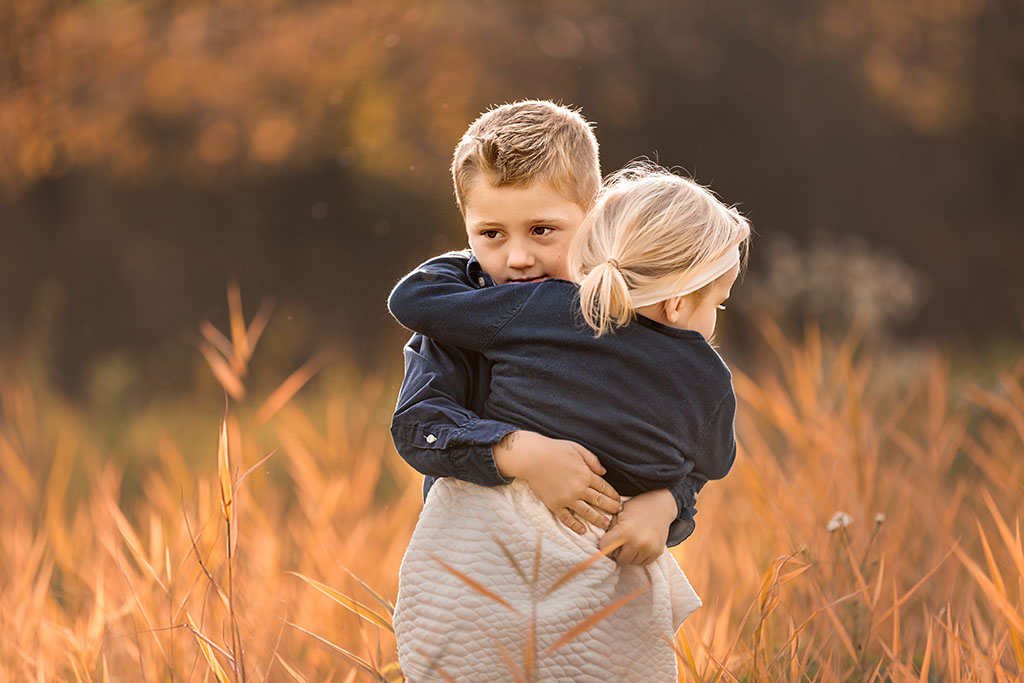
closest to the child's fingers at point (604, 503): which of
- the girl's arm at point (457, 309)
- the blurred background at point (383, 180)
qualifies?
the girl's arm at point (457, 309)

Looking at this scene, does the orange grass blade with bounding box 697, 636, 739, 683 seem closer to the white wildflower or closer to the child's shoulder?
the white wildflower

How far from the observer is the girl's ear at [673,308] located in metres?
1.39

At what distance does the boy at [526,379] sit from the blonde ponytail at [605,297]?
5.6 inches

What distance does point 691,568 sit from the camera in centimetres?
244

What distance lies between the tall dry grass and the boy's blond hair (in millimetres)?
510

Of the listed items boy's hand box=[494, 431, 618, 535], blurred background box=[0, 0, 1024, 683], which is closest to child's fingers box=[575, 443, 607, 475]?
boy's hand box=[494, 431, 618, 535]

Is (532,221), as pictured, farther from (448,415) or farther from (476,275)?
(448,415)

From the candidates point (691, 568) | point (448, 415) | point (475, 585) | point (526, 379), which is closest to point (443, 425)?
point (448, 415)

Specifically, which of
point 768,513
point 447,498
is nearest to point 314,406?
point 768,513

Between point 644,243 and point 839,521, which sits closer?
point 644,243

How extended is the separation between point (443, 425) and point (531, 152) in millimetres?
370

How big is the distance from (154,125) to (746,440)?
4452mm

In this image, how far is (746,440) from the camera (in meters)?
3.61

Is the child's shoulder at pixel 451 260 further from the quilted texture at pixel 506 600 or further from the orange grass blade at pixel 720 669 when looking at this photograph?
the orange grass blade at pixel 720 669
